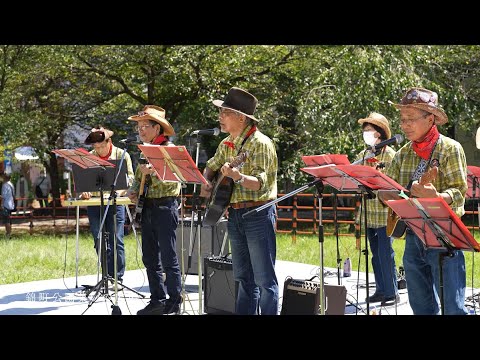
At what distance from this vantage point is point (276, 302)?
5359 mm

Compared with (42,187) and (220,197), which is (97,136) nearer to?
(220,197)

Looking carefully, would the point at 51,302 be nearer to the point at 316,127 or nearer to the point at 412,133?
the point at 412,133

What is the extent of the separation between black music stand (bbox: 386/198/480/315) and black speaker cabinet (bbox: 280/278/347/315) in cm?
141

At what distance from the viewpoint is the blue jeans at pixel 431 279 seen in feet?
14.8

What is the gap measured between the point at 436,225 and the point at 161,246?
3155mm

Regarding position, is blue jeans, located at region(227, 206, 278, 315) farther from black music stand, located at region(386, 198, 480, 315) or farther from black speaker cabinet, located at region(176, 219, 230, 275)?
black speaker cabinet, located at region(176, 219, 230, 275)

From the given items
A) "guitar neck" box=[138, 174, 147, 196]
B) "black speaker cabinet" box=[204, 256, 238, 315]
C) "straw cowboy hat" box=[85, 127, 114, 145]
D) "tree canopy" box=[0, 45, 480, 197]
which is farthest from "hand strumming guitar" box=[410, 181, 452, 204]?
"tree canopy" box=[0, 45, 480, 197]

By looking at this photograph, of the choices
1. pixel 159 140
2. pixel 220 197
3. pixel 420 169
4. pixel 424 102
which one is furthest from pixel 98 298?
pixel 424 102

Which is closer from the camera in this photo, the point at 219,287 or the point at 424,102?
the point at 424,102

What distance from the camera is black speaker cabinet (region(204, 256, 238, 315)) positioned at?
256 inches

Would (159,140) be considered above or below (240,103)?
below

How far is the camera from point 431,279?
186 inches

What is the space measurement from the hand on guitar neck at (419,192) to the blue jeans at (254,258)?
0.94 metres
